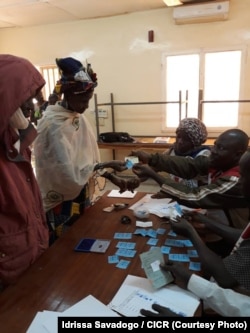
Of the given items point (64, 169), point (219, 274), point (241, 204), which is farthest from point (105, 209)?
point (219, 274)

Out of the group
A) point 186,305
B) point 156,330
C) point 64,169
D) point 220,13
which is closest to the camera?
point 156,330

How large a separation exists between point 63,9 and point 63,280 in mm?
3814

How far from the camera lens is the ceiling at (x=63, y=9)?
3.58m

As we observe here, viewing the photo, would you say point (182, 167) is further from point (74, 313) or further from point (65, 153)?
point (74, 313)

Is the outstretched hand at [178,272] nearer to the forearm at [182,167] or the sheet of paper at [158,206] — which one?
the sheet of paper at [158,206]

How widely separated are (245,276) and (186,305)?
225 mm

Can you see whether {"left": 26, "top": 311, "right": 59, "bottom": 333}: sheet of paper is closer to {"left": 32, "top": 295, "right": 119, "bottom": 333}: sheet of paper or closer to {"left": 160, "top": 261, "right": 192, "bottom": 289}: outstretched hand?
{"left": 32, "top": 295, "right": 119, "bottom": 333}: sheet of paper

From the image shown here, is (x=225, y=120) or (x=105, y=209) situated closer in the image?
(x=105, y=209)

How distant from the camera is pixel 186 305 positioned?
983 millimetres

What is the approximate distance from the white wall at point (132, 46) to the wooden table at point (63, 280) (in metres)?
3.24

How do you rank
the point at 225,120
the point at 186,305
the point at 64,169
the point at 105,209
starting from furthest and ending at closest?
the point at 225,120 < the point at 105,209 < the point at 64,169 < the point at 186,305

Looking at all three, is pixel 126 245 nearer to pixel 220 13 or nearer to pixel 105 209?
pixel 105 209

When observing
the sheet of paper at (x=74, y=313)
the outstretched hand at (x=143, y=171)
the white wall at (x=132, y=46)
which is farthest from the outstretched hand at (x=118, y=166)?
the white wall at (x=132, y=46)

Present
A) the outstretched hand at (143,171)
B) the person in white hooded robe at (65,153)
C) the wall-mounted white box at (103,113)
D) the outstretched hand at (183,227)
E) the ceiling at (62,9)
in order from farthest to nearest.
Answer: the wall-mounted white box at (103,113) → the ceiling at (62,9) → the outstretched hand at (143,171) → the person in white hooded robe at (65,153) → the outstretched hand at (183,227)
